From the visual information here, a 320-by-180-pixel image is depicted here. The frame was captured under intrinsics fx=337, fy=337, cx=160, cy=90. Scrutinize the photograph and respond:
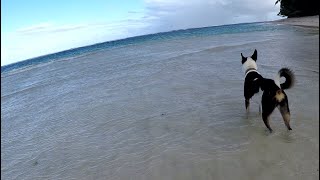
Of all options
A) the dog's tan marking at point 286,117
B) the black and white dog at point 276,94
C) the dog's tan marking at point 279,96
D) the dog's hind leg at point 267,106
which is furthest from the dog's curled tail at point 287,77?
the dog's tan marking at point 286,117

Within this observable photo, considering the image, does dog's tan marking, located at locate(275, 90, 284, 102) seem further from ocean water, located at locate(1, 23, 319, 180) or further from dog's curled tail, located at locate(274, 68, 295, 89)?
ocean water, located at locate(1, 23, 319, 180)

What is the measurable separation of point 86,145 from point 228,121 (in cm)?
291

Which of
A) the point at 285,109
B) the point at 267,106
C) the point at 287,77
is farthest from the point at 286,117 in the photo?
the point at 287,77

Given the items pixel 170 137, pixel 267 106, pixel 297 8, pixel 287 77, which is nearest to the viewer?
pixel 287 77

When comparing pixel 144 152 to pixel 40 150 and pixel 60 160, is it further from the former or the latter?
pixel 40 150

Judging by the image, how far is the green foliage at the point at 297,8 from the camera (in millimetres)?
48537

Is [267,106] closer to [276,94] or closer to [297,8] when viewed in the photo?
[276,94]

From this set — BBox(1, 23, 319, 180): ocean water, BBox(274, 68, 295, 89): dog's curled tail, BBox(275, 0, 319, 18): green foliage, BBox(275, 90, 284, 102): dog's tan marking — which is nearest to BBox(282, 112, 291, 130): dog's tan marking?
BBox(1, 23, 319, 180): ocean water

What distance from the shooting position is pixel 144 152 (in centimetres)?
587

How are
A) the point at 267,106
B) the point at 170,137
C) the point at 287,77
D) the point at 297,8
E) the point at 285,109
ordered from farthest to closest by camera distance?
the point at 297,8
the point at 170,137
the point at 267,106
the point at 285,109
the point at 287,77

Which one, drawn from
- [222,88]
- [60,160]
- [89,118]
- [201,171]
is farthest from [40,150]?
[222,88]

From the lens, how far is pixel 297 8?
5528 centimetres

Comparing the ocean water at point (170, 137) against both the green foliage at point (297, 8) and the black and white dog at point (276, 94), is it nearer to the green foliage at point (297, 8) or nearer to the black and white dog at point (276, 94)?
the black and white dog at point (276, 94)

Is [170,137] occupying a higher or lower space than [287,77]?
lower
